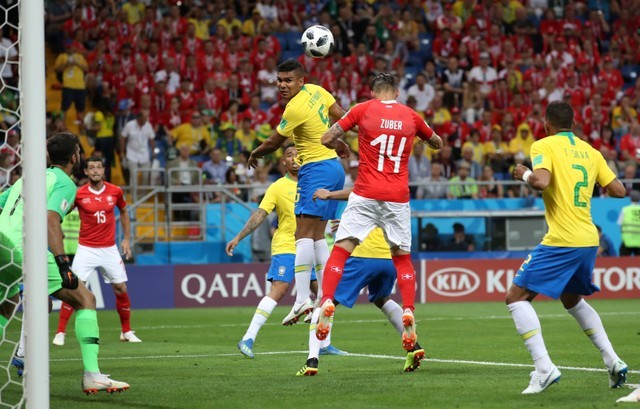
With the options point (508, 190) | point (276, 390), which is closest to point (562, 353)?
point (276, 390)

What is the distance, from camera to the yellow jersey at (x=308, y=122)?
10.8 metres

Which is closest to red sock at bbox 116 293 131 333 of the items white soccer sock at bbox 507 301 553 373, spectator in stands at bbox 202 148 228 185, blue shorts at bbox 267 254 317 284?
blue shorts at bbox 267 254 317 284

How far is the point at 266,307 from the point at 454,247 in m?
11.0

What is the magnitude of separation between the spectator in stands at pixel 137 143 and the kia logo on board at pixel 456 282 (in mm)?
6289

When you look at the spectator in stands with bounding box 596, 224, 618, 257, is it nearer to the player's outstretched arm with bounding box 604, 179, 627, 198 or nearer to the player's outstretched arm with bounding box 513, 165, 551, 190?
the player's outstretched arm with bounding box 604, 179, 627, 198

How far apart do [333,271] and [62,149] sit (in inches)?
96.8

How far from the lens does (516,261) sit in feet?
71.4

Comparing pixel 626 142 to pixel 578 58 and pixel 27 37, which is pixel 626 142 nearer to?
pixel 578 58

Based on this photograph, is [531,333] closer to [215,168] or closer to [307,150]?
[307,150]

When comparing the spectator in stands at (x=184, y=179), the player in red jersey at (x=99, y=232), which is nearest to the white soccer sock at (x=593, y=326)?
the player in red jersey at (x=99, y=232)

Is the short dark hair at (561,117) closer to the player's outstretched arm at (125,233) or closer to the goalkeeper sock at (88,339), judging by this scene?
the goalkeeper sock at (88,339)

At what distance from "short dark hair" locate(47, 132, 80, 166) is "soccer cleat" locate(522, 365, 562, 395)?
383 cm

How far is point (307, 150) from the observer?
1098 cm

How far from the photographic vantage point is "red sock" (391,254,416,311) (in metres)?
9.45
